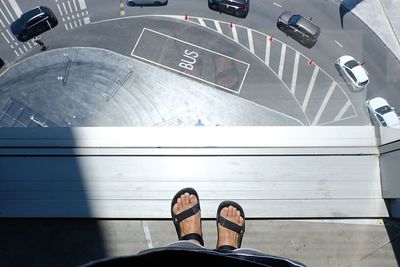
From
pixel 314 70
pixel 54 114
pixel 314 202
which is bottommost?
pixel 54 114

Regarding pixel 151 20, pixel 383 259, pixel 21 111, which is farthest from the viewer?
pixel 151 20

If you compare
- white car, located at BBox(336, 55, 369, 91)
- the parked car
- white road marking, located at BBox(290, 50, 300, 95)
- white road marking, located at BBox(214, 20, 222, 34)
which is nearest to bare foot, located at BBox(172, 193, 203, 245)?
white road marking, located at BBox(290, 50, 300, 95)

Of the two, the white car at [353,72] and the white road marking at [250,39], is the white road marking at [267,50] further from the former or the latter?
the white car at [353,72]

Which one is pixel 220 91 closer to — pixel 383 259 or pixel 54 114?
pixel 54 114

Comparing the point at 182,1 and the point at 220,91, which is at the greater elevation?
the point at 182,1

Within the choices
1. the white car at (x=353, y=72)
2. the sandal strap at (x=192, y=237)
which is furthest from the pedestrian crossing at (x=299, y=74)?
the sandal strap at (x=192, y=237)

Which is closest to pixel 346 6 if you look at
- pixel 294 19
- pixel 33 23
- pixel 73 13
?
pixel 294 19

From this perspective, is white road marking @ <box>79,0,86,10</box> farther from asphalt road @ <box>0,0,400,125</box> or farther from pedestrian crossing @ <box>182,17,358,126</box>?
pedestrian crossing @ <box>182,17,358,126</box>

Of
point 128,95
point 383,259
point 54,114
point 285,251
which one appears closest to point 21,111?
point 54,114
